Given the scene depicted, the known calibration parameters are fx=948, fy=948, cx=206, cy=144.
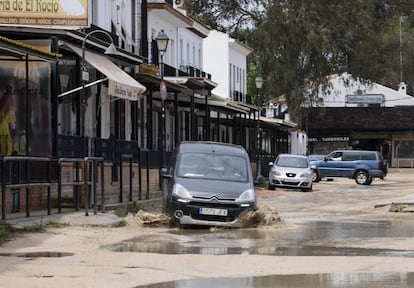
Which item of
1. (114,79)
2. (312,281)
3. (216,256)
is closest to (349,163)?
(114,79)

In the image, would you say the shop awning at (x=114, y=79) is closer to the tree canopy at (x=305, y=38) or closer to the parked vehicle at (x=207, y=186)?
the parked vehicle at (x=207, y=186)

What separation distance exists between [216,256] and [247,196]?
5.32m

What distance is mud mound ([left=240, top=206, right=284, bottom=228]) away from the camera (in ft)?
63.2

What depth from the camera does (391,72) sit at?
75.4 meters

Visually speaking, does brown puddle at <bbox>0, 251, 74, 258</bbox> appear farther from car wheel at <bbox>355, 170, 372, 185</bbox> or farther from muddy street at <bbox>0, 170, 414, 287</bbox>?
car wheel at <bbox>355, 170, 372, 185</bbox>

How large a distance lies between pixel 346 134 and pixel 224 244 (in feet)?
215

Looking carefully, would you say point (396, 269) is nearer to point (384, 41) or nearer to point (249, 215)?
point (249, 215)

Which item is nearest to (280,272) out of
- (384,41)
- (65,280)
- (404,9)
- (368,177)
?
(65,280)

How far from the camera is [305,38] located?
67.3m

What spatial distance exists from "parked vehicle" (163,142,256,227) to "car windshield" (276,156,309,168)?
20.8 meters

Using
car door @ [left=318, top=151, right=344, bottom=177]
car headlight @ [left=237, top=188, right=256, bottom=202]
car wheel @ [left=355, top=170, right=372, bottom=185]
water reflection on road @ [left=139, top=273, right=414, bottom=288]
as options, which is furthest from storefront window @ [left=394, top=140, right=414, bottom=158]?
water reflection on road @ [left=139, top=273, right=414, bottom=288]

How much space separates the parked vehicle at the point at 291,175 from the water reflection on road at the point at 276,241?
1909 cm

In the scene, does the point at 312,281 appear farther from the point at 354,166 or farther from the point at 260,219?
the point at 354,166

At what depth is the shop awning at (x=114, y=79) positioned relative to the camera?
79.4 ft
